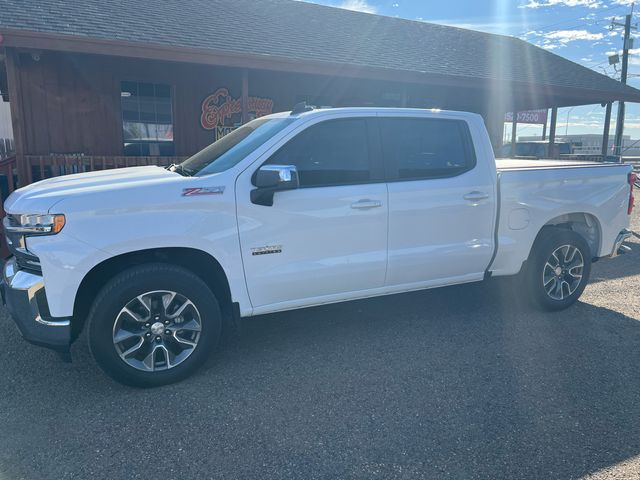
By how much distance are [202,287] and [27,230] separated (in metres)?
1.18

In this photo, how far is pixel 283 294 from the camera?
389cm

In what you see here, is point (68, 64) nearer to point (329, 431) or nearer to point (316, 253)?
point (316, 253)

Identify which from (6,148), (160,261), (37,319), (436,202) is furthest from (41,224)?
(6,148)

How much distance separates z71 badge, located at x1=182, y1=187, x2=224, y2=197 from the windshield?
0.24 meters

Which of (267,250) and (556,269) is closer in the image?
(267,250)

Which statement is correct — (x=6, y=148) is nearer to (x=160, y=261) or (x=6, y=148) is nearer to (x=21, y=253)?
(x=21, y=253)

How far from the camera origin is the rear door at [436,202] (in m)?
4.27

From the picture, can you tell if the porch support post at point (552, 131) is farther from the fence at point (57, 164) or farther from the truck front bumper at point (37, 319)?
the truck front bumper at point (37, 319)

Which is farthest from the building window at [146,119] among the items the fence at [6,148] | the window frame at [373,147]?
the fence at [6,148]

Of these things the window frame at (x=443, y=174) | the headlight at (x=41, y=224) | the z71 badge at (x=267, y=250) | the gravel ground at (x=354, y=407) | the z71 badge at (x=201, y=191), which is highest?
the window frame at (x=443, y=174)

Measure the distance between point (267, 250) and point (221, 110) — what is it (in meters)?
8.47

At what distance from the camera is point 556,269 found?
511cm

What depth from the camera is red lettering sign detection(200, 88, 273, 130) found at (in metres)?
11.3

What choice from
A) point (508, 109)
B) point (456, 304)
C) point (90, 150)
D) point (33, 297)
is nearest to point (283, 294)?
point (33, 297)
